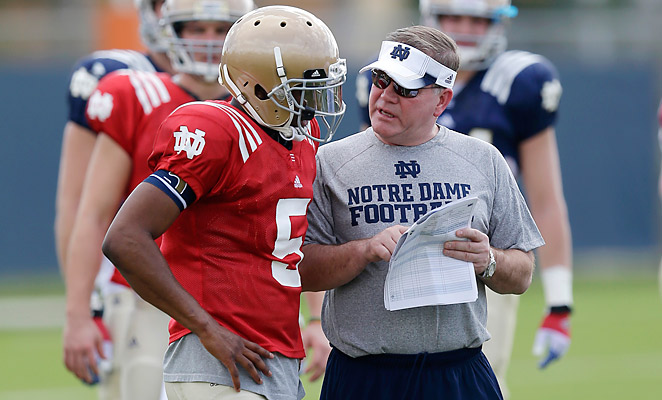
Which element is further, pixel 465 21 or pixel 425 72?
pixel 465 21

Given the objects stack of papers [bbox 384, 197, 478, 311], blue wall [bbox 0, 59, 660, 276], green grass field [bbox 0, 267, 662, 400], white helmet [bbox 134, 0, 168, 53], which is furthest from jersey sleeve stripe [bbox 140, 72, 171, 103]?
blue wall [bbox 0, 59, 660, 276]

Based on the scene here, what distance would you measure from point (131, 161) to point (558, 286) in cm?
192

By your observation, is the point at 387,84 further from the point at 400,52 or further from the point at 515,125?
the point at 515,125

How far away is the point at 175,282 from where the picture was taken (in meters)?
2.86

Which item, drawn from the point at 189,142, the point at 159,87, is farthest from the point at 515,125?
the point at 189,142

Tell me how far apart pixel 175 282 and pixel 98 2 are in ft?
45.6

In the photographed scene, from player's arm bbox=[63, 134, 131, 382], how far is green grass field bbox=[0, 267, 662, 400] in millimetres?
3308

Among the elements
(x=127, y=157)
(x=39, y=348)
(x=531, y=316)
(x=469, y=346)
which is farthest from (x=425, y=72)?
(x=531, y=316)

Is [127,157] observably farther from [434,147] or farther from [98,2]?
[98,2]

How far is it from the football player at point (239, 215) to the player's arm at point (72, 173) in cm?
166

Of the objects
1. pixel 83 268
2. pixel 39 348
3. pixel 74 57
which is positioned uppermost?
pixel 83 268

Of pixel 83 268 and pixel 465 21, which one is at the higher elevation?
pixel 465 21

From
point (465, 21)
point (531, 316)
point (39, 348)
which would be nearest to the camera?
point (465, 21)

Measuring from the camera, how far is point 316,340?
3.85 meters
